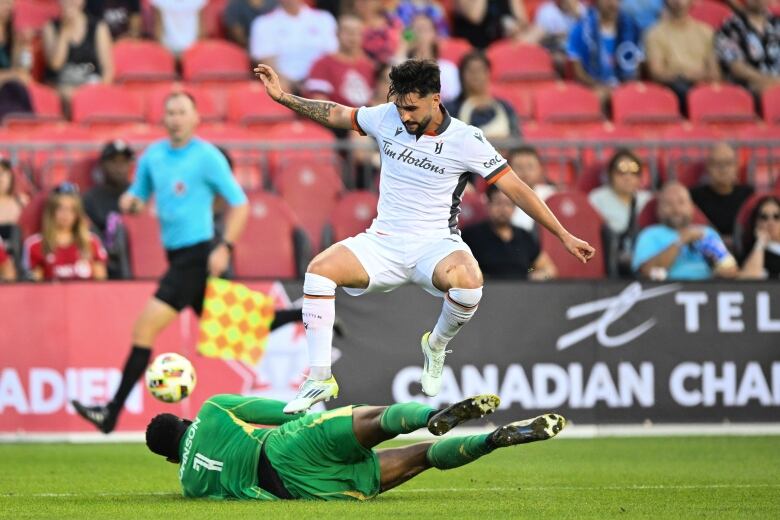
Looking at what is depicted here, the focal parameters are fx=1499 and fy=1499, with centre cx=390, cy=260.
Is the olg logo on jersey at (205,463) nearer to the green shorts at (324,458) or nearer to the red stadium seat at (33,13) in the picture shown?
the green shorts at (324,458)

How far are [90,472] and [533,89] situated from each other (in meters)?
8.81

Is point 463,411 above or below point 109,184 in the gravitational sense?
below

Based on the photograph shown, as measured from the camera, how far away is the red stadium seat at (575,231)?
14961 mm

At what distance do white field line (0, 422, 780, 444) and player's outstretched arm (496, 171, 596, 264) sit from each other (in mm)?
4857

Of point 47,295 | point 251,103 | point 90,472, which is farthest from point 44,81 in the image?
point 90,472

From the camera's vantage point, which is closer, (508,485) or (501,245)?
(508,485)

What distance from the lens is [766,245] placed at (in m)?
14.9

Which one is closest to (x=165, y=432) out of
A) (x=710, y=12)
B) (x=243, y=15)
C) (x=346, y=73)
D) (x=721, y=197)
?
(x=721, y=197)

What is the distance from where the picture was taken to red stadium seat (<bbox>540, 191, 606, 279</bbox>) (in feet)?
49.1

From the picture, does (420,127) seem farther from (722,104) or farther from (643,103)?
(722,104)

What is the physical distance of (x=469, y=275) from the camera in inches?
366

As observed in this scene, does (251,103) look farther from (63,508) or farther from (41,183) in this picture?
(63,508)

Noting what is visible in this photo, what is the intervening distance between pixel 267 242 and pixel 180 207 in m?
2.72

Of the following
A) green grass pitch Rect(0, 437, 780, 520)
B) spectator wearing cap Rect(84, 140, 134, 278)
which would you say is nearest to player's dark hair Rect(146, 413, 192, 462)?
green grass pitch Rect(0, 437, 780, 520)
